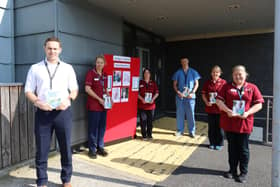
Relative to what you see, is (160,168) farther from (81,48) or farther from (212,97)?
(81,48)

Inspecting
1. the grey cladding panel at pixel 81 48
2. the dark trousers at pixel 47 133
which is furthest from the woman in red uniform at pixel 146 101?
the dark trousers at pixel 47 133

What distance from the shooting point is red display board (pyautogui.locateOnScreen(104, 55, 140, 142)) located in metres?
3.71

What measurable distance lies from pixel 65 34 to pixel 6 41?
1021 mm

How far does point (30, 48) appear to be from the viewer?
3484 millimetres

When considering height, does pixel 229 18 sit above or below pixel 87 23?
above

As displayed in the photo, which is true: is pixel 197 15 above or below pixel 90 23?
above

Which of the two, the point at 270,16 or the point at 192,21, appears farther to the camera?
the point at 192,21

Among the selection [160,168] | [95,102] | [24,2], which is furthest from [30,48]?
[160,168]

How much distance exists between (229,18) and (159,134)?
119 inches

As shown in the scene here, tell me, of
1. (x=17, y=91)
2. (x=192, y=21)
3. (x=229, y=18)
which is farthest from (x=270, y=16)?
(x=17, y=91)

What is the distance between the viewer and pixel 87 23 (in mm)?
3725

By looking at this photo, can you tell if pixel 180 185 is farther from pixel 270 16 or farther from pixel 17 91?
pixel 270 16

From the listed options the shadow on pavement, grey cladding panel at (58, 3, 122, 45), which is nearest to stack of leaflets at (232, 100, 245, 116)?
the shadow on pavement

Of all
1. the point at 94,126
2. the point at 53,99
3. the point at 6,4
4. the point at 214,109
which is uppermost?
the point at 6,4
